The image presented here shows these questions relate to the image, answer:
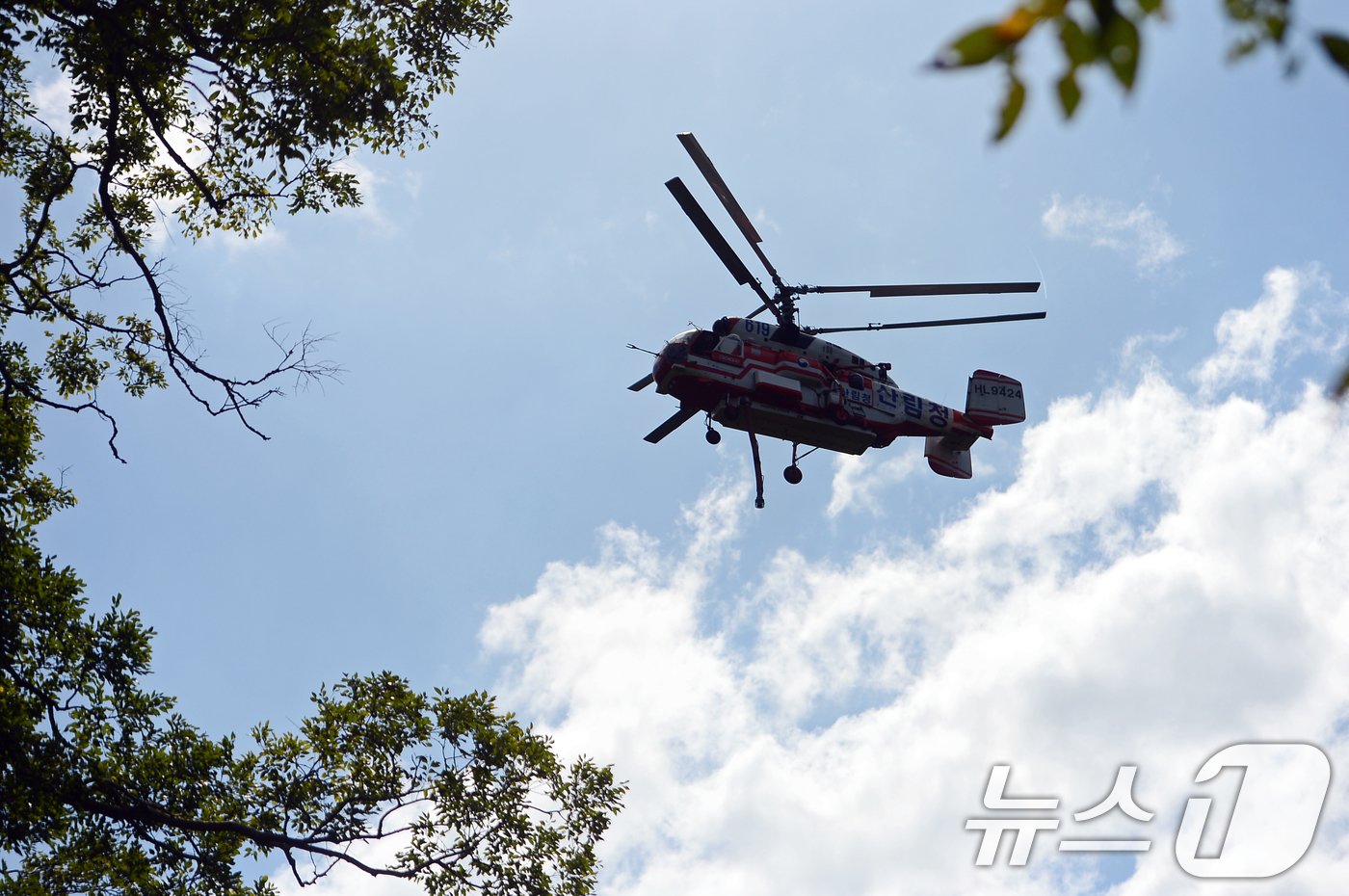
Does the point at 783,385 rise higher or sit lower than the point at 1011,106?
higher

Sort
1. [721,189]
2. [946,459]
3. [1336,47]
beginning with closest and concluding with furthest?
[1336,47] < [721,189] < [946,459]

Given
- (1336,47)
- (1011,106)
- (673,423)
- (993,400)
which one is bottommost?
(1011,106)

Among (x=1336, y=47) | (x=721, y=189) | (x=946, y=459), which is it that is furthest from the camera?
(x=946, y=459)

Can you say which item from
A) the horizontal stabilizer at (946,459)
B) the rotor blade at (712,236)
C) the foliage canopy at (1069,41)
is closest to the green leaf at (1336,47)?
the foliage canopy at (1069,41)

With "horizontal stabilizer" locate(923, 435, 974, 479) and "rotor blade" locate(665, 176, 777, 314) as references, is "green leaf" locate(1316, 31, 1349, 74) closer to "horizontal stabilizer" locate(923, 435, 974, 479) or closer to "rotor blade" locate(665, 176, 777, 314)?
"rotor blade" locate(665, 176, 777, 314)

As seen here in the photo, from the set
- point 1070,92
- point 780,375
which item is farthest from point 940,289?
point 1070,92

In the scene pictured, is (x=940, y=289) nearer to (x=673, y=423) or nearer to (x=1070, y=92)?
(x=673, y=423)

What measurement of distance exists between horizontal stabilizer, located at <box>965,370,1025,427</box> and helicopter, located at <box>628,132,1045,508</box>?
1.74 metres

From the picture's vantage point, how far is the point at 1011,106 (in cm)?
216

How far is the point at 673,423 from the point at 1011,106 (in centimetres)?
1814

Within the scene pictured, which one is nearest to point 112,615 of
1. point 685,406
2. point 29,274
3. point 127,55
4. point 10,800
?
point 10,800

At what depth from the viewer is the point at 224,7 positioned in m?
13.4

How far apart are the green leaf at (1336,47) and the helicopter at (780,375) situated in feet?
53.1

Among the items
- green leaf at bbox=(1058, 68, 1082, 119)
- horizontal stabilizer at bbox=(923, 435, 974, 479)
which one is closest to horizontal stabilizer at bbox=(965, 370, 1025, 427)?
horizontal stabilizer at bbox=(923, 435, 974, 479)
